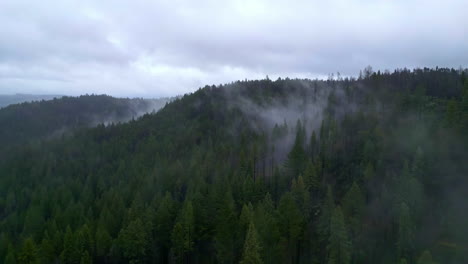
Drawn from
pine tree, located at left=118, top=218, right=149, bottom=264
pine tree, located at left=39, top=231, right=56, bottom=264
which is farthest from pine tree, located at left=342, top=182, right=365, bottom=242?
pine tree, located at left=39, top=231, right=56, bottom=264

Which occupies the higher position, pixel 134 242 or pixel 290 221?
pixel 290 221

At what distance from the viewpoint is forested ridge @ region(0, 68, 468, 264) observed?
41.5m

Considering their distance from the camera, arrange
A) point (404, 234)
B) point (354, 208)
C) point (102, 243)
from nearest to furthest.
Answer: point (404, 234)
point (102, 243)
point (354, 208)

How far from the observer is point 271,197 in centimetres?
5866

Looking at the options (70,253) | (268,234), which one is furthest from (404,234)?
Answer: (70,253)

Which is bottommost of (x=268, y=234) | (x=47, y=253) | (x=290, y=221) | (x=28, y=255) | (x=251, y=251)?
(x=47, y=253)

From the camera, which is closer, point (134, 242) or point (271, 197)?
point (134, 242)

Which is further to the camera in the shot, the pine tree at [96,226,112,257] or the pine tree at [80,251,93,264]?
the pine tree at [96,226,112,257]

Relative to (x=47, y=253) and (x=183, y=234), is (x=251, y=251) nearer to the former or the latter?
(x=183, y=234)

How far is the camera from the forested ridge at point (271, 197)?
1634 inches

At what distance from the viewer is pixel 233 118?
126 meters

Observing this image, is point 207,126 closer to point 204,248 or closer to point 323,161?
point 323,161

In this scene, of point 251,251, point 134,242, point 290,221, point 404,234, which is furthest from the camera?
point 290,221

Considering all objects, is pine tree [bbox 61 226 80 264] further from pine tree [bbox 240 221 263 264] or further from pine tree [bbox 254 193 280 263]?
pine tree [bbox 254 193 280 263]
